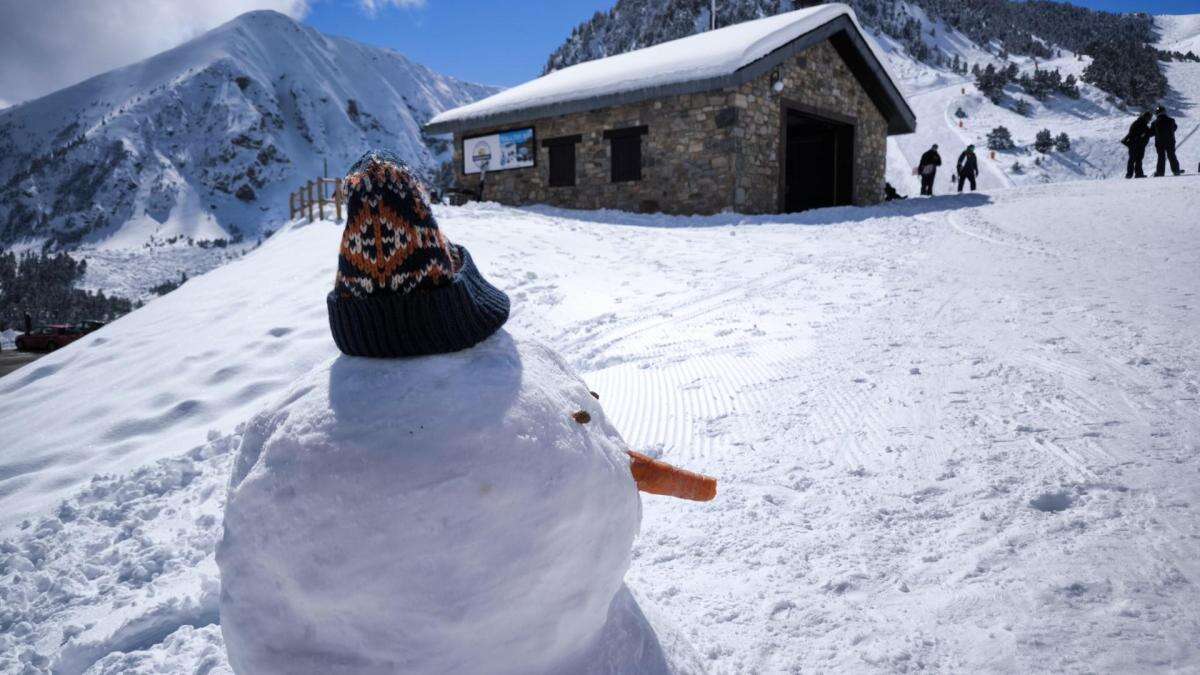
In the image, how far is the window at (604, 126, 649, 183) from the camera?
1285 centimetres

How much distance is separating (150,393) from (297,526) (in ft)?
15.1

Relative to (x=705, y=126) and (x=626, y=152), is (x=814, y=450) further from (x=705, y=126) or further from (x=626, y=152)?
(x=626, y=152)

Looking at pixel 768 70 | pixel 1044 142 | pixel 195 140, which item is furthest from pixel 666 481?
pixel 195 140

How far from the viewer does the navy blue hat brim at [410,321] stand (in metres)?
1.22

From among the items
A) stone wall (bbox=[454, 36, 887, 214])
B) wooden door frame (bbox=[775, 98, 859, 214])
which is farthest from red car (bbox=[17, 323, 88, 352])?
wooden door frame (bbox=[775, 98, 859, 214])

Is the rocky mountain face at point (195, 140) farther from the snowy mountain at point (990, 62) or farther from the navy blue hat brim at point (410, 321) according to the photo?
the navy blue hat brim at point (410, 321)

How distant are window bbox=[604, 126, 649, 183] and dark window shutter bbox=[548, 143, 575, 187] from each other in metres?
1.04

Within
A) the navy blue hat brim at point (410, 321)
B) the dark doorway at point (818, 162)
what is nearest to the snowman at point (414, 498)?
the navy blue hat brim at point (410, 321)

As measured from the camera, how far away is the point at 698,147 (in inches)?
474

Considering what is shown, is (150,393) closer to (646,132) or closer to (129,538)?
(129,538)

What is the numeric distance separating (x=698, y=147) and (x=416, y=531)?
1190 cm

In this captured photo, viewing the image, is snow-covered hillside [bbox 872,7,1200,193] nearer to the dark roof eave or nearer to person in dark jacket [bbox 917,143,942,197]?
person in dark jacket [bbox 917,143,942,197]

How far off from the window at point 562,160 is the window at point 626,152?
3.29ft

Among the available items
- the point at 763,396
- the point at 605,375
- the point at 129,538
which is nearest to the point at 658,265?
the point at 605,375
